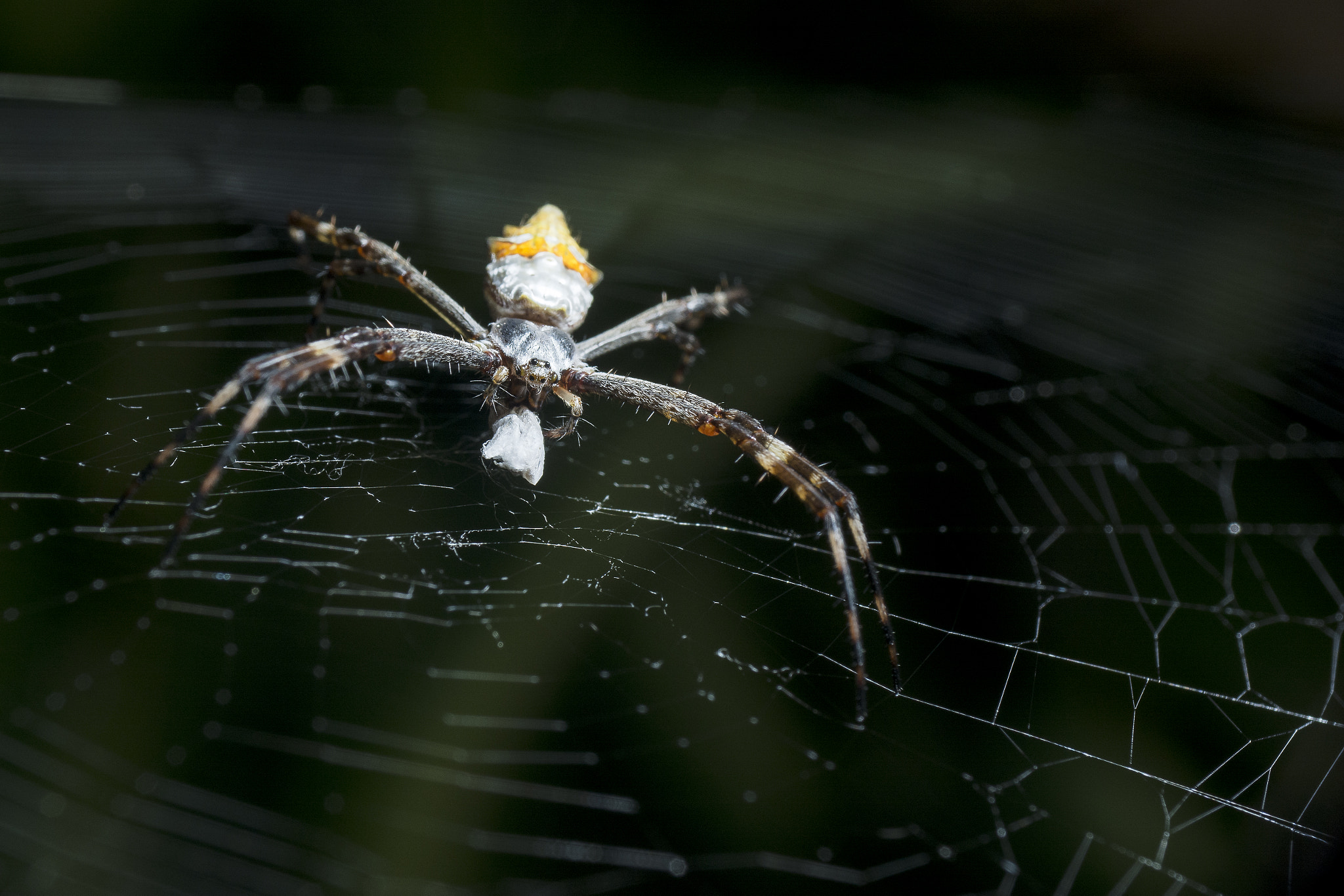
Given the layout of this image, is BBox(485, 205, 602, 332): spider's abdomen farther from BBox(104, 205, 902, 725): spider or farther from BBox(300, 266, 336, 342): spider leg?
BBox(300, 266, 336, 342): spider leg

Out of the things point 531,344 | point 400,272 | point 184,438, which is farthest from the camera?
point 400,272

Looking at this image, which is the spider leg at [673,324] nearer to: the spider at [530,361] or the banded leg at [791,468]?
the spider at [530,361]

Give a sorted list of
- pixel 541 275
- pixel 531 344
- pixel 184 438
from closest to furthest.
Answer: pixel 184 438 → pixel 531 344 → pixel 541 275

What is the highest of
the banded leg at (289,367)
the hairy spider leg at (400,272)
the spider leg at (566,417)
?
the hairy spider leg at (400,272)

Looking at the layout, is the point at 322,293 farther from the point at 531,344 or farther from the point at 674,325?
the point at 674,325

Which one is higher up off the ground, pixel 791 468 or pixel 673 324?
pixel 673 324

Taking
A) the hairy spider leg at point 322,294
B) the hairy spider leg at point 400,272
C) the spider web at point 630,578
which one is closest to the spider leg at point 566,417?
the spider web at point 630,578

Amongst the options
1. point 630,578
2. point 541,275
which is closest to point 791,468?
point 630,578
